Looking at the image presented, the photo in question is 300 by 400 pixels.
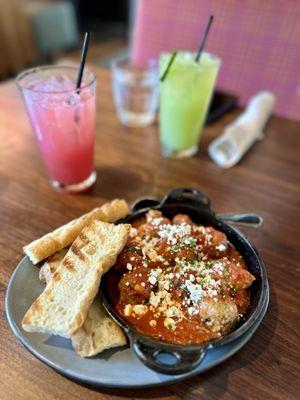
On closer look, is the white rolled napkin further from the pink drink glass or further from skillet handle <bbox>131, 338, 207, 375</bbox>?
skillet handle <bbox>131, 338, 207, 375</bbox>

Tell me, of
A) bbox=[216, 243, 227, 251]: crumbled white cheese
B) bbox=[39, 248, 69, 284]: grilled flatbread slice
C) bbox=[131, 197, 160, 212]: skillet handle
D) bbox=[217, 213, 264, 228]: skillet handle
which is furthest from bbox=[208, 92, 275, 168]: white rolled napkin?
bbox=[39, 248, 69, 284]: grilled flatbread slice

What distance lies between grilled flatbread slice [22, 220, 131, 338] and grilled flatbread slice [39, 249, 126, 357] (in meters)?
0.04

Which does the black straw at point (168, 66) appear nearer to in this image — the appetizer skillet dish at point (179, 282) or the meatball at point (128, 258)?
the appetizer skillet dish at point (179, 282)

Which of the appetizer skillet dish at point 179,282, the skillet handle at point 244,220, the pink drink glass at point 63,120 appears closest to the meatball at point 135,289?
the appetizer skillet dish at point 179,282

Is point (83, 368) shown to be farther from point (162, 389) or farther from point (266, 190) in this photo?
point (266, 190)

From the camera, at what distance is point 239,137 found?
140 cm

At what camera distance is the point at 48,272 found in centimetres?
78

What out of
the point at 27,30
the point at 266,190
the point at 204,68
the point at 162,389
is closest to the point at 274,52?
the point at 204,68

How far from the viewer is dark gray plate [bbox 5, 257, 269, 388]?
2.06ft

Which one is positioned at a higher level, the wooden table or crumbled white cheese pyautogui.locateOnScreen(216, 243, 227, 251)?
crumbled white cheese pyautogui.locateOnScreen(216, 243, 227, 251)

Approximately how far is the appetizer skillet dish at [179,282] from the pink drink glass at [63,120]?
1.34 feet

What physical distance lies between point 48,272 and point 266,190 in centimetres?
82

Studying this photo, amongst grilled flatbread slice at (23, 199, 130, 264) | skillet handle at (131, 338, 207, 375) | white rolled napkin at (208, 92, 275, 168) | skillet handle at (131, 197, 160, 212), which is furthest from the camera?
white rolled napkin at (208, 92, 275, 168)

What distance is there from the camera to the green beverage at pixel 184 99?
121cm
